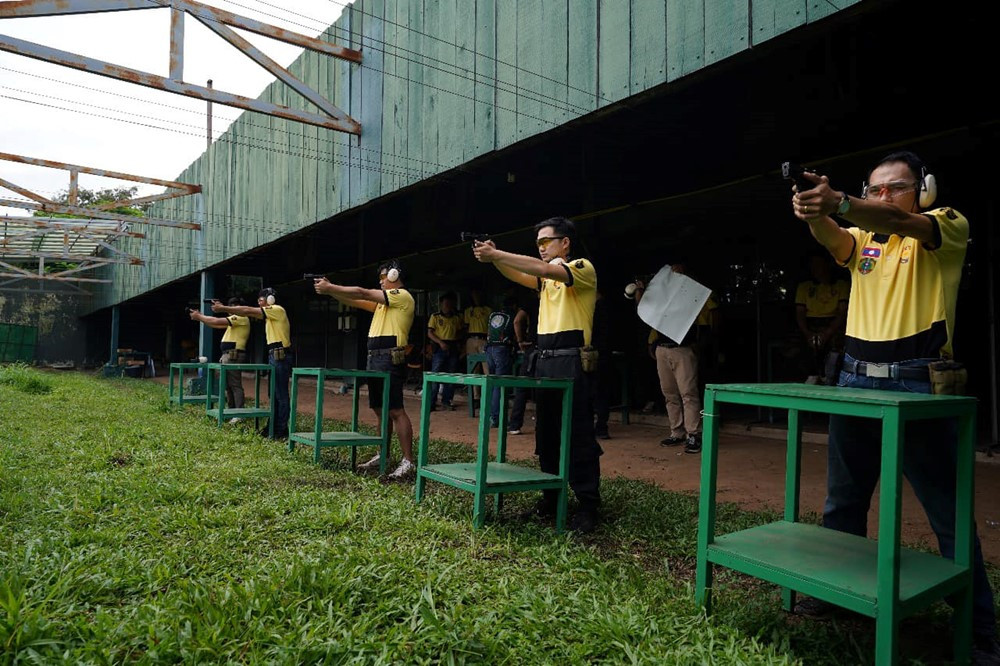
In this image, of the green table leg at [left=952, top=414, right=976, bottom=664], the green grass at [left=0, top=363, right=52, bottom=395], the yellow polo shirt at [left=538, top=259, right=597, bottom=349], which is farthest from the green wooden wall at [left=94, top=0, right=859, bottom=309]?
the green grass at [left=0, top=363, right=52, bottom=395]

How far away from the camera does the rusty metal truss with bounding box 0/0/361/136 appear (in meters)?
5.20

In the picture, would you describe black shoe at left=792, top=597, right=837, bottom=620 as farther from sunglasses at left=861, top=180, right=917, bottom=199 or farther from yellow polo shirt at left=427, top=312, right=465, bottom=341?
yellow polo shirt at left=427, top=312, right=465, bottom=341

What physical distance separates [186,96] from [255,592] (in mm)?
5206

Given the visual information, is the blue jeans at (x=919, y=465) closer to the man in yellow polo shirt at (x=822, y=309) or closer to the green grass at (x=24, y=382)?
the man in yellow polo shirt at (x=822, y=309)

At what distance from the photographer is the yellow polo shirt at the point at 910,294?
7.06 feet

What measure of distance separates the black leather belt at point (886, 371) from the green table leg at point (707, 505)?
0.53m

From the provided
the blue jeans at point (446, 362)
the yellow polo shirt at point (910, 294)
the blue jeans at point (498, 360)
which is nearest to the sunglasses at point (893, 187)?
the yellow polo shirt at point (910, 294)

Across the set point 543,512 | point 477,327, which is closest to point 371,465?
point 543,512

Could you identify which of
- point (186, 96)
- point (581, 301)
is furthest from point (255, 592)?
point (186, 96)

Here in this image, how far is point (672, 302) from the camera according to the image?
6.21m

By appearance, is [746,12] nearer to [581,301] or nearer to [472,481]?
[581,301]

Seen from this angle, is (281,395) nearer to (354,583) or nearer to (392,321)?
(392,321)

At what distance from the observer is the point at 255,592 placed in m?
2.33

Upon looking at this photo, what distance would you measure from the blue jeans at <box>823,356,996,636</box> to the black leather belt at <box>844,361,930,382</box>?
0.5 inches
